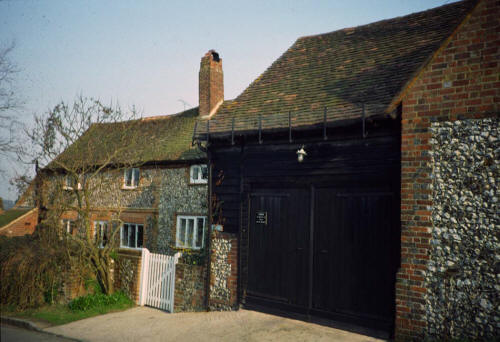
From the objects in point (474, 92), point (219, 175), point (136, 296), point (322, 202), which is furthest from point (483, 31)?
point (136, 296)

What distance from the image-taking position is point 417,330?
590 cm

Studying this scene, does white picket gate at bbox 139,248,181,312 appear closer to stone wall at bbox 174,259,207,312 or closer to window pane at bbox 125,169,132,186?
stone wall at bbox 174,259,207,312

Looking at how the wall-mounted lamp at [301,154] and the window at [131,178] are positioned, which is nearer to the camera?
the wall-mounted lamp at [301,154]

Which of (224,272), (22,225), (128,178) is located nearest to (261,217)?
(224,272)

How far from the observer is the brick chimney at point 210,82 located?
17.8 m

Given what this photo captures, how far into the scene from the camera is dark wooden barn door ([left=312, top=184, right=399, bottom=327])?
262 inches

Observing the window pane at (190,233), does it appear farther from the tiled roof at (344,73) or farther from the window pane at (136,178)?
the tiled roof at (344,73)

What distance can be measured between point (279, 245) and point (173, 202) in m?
9.00

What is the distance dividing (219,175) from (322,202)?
2.94m

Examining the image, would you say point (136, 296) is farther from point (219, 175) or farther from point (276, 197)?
point (276, 197)

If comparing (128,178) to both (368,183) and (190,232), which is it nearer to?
(190,232)

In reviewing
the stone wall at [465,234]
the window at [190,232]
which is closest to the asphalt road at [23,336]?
the stone wall at [465,234]

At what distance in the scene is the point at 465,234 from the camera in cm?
569

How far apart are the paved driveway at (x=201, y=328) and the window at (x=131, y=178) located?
32.0ft
